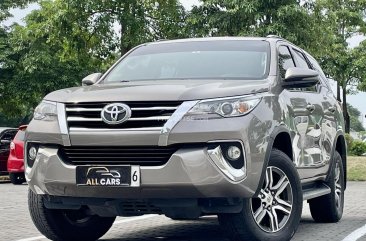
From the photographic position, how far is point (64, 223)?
22.1ft

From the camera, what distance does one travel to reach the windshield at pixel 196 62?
6.87 m

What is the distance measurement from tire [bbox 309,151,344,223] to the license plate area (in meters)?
3.38

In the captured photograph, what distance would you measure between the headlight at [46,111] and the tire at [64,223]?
2.42 ft

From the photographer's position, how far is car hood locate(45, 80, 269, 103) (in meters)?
5.77

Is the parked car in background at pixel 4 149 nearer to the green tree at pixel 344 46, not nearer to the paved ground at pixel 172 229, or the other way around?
the paved ground at pixel 172 229

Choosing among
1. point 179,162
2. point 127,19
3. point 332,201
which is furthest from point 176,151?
point 127,19

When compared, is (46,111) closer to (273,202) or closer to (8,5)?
(273,202)

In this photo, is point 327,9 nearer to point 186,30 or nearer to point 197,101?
point 186,30

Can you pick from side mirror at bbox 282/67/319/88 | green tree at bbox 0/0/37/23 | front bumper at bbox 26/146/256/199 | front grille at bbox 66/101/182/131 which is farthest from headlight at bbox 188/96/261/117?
green tree at bbox 0/0/37/23

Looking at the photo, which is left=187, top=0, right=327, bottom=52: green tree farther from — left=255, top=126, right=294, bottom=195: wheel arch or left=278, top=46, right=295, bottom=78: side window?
left=255, top=126, right=294, bottom=195: wheel arch

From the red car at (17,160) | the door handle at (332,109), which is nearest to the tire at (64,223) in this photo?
the door handle at (332,109)

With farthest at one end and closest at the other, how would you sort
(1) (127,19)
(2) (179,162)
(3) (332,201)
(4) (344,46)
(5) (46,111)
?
1. (4) (344,46)
2. (1) (127,19)
3. (3) (332,201)
4. (5) (46,111)
5. (2) (179,162)

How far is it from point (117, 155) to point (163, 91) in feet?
2.01

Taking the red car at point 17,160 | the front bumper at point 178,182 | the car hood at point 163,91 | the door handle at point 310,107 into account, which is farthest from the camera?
the red car at point 17,160
